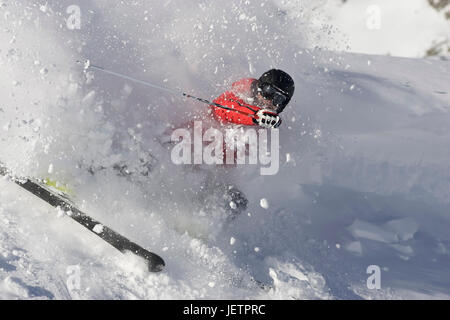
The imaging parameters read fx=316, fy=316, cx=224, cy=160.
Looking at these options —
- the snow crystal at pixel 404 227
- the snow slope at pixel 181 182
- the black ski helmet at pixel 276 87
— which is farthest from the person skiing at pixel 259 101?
the snow crystal at pixel 404 227

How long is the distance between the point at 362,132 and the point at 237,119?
118 inches

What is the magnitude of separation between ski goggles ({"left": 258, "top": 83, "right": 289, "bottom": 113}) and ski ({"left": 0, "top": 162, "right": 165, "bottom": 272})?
2022mm

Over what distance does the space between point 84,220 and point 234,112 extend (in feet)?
6.51

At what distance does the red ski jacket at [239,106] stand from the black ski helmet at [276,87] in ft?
0.64

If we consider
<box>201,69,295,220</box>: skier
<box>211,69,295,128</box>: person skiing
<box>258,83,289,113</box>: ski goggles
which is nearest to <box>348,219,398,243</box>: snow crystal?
<box>201,69,295,220</box>: skier

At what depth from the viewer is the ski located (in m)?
3.03

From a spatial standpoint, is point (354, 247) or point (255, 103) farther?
point (354, 247)

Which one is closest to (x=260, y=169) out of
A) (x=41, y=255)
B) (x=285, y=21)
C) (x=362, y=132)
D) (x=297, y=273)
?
(x=297, y=273)

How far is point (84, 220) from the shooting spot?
3.27m

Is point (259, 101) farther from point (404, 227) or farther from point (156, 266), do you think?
point (404, 227)

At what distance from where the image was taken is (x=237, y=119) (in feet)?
11.9

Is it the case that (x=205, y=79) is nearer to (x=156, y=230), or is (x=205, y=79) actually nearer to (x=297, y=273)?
(x=156, y=230)

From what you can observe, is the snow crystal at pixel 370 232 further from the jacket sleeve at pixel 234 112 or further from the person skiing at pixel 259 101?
the jacket sleeve at pixel 234 112

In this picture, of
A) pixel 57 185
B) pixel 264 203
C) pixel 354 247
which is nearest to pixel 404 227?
pixel 354 247
